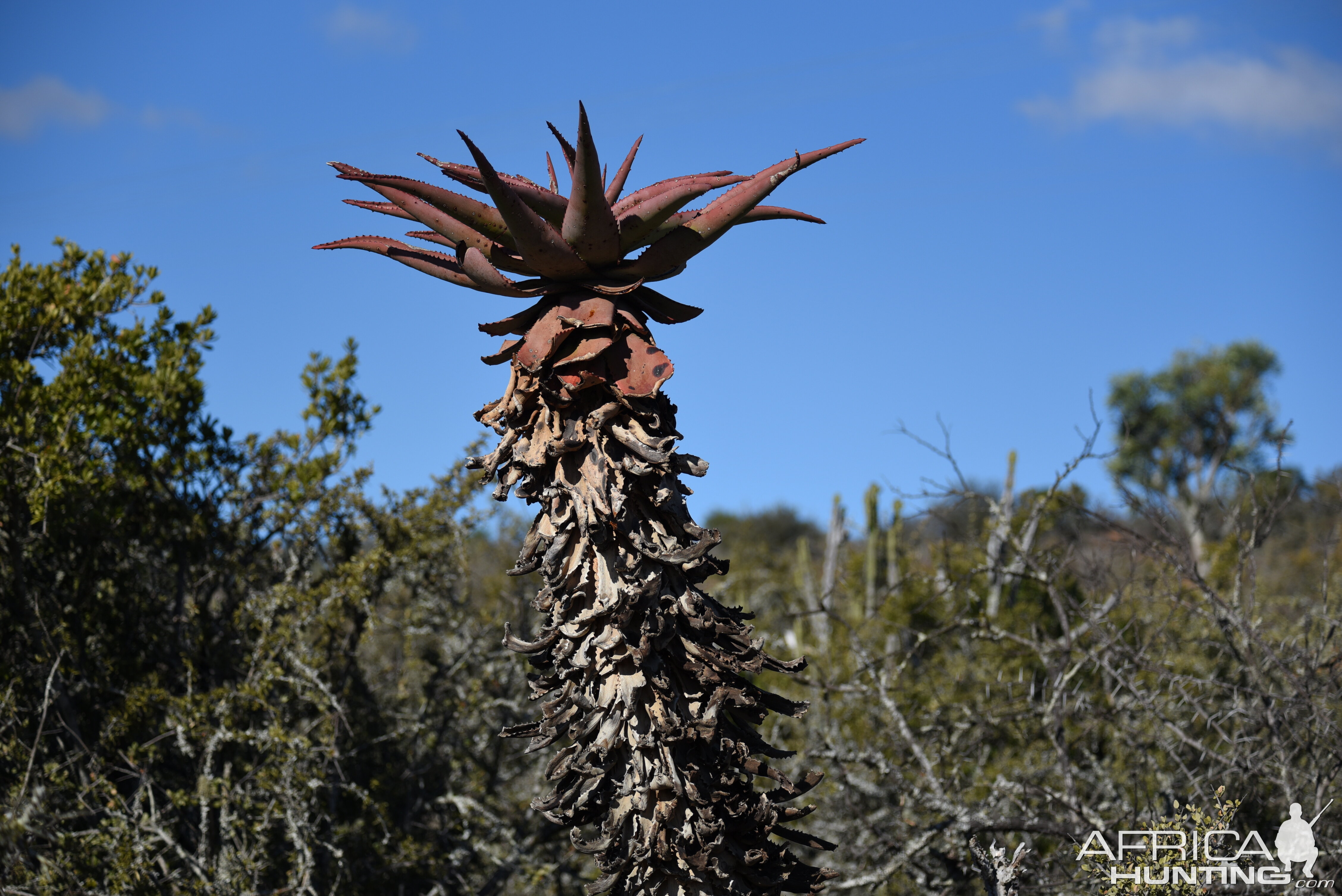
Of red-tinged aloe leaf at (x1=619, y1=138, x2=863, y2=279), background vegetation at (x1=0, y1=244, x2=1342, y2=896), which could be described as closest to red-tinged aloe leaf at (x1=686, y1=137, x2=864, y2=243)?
red-tinged aloe leaf at (x1=619, y1=138, x2=863, y2=279)

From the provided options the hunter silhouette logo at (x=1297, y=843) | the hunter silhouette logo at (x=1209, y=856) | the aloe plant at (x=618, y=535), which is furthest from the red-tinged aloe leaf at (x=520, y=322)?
the hunter silhouette logo at (x=1297, y=843)

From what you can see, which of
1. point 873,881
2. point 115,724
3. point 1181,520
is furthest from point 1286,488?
point 115,724

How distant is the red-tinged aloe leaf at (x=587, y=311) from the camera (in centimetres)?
229

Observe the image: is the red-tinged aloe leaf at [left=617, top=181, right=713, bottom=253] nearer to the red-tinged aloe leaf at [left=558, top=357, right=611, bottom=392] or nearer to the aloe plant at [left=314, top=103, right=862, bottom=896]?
the aloe plant at [left=314, top=103, right=862, bottom=896]

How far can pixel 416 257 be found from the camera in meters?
2.47

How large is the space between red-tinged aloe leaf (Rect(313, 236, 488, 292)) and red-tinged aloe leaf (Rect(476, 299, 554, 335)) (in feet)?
0.26

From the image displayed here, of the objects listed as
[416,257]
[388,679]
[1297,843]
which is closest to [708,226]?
[416,257]

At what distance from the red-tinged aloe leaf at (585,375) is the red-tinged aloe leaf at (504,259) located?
0.24 meters

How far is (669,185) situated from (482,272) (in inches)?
17.7

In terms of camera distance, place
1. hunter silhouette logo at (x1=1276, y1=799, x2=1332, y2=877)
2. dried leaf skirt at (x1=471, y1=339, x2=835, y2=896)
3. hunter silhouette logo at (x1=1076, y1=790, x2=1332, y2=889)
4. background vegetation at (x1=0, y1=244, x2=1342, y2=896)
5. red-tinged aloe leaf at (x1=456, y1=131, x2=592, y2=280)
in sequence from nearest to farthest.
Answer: red-tinged aloe leaf at (x1=456, y1=131, x2=592, y2=280) → dried leaf skirt at (x1=471, y1=339, x2=835, y2=896) → hunter silhouette logo at (x1=1076, y1=790, x2=1332, y2=889) → hunter silhouette logo at (x1=1276, y1=799, x2=1332, y2=877) → background vegetation at (x1=0, y1=244, x2=1342, y2=896)

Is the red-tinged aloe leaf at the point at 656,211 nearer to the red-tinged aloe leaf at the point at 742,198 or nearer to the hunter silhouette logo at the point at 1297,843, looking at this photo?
the red-tinged aloe leaf at the point at 742,198

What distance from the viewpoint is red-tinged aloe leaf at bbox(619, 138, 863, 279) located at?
237cm

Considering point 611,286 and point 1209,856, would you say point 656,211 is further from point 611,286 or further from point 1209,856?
point 1209,856

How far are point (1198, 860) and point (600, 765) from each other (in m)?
2.66
